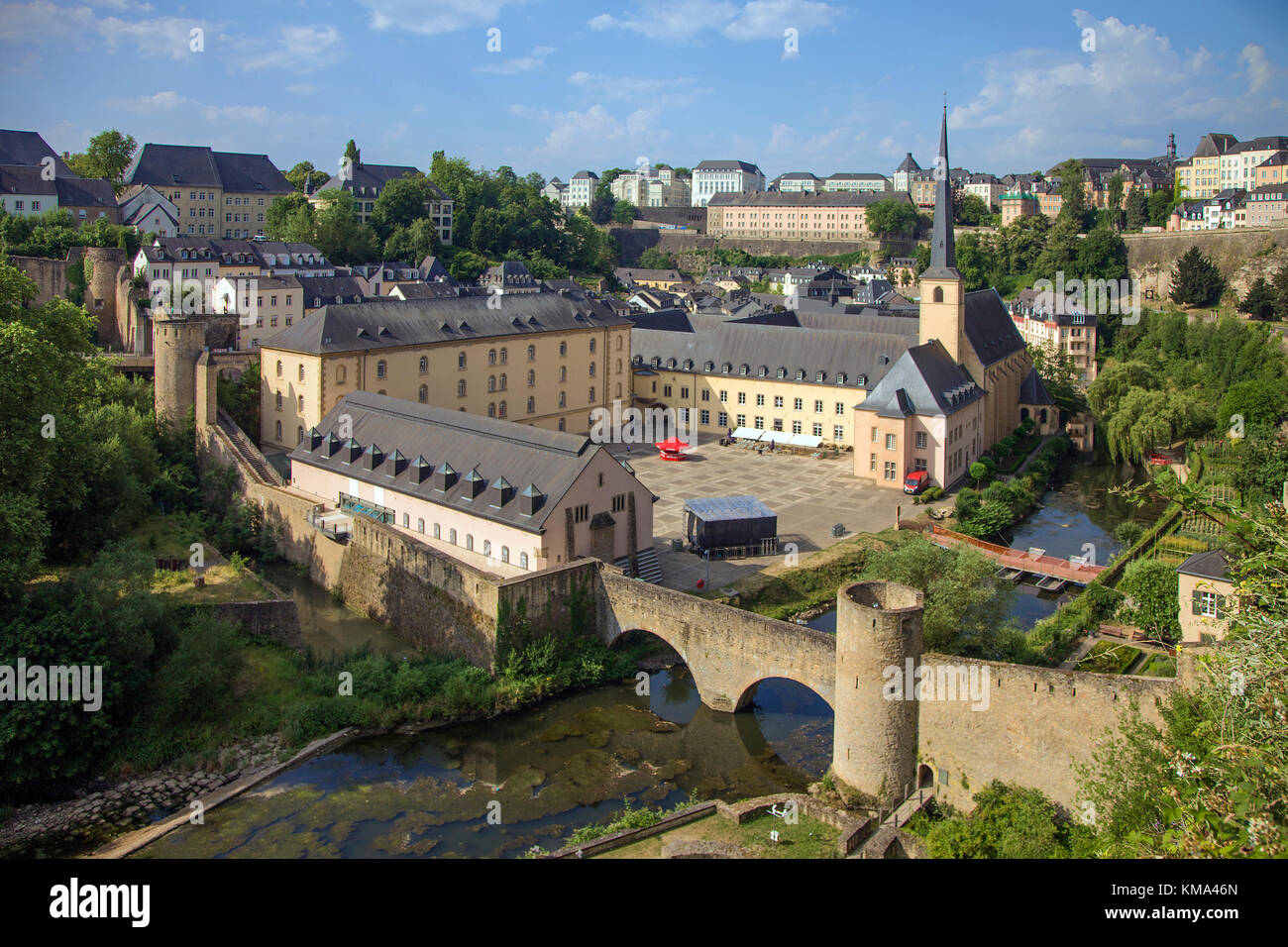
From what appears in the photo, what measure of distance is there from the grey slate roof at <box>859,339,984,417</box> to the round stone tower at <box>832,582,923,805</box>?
27.4 metres

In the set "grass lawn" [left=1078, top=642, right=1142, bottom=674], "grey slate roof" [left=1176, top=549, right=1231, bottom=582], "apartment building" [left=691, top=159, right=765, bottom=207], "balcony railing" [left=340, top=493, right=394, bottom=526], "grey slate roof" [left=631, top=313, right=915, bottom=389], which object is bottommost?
"grass lawn" [left=1078, top=642, right=1142, bottom=674]

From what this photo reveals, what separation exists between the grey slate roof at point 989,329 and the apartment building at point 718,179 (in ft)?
444

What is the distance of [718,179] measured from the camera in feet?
645

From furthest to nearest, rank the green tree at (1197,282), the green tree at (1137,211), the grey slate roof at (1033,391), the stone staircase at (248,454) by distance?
the green tree at (1137,211), the green tree at (1197,282), the grey slate roof at (1033,391), the stone staircase at (248,454)

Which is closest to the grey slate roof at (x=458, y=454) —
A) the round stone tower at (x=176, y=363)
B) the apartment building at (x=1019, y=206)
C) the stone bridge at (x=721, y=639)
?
the stone bridge at (x=721, y=639)

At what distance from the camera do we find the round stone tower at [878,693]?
22.8 metres

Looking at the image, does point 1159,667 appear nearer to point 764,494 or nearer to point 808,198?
point 764,494

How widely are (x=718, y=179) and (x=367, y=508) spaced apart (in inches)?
6578

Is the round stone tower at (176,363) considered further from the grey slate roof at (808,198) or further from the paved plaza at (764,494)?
the grey slate roof at (808,198)

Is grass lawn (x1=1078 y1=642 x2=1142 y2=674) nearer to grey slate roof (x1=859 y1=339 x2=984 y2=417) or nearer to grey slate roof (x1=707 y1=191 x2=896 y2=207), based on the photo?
grey slate roof (x1=859 y1=339 x2=984 y2=417)

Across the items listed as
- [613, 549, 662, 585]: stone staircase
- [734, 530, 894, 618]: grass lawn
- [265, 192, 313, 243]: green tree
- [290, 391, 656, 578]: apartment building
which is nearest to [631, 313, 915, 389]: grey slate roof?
[734, 530, 894, 618]: grass lawn

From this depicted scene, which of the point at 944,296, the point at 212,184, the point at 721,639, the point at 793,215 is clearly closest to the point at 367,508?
the point at 721,639

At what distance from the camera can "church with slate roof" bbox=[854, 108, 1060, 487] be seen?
5006 cm
